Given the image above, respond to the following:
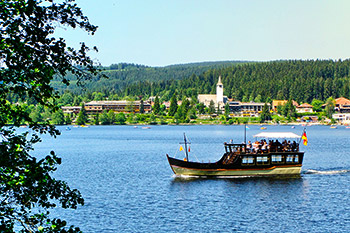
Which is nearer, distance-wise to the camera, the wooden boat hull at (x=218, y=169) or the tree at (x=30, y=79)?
the tree at (x=30, y=79)

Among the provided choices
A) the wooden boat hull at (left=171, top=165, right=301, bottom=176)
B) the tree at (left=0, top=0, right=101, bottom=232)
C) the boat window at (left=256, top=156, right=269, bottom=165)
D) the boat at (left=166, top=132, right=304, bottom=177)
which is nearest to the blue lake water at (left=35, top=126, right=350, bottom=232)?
the wooden boat hull at (left=171, top=165, right=301, bottom=176)

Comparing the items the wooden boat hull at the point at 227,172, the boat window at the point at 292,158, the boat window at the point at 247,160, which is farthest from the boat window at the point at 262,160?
the boat window at the point at 292,158

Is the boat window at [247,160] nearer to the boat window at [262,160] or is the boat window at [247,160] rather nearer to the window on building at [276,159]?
the boat window at [262,160]

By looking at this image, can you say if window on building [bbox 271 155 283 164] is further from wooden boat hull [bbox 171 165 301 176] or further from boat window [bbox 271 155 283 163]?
wooden boat hull [bbox 171 165 301 176]

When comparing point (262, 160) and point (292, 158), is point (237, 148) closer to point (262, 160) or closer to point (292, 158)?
point (262, 160)

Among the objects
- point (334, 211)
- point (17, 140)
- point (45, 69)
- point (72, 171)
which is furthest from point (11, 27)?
point (72, 171)

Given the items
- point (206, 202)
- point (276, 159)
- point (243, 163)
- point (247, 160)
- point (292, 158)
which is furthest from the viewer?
point (292, 158)

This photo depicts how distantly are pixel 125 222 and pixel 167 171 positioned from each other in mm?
32693

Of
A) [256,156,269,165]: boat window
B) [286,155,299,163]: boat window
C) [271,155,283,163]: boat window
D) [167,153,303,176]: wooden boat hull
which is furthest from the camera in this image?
[286,155,299,163]: boat window

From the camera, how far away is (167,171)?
7362 centimetres

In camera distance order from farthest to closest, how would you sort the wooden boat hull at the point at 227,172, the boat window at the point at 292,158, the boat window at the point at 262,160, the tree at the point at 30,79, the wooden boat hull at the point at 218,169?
the boat window at the point at 292,158 → the boat window at the point at 262,160 → the wooden boat hull at the point at 227,172 → the wooden boat hull at the point at 218,169 → the tree at the point at 30,79

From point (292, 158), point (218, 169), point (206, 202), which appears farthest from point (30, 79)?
point (292, 158)

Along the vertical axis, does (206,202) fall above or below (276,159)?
below

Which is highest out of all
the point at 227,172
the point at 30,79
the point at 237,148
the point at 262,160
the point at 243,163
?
the point at 30,79
